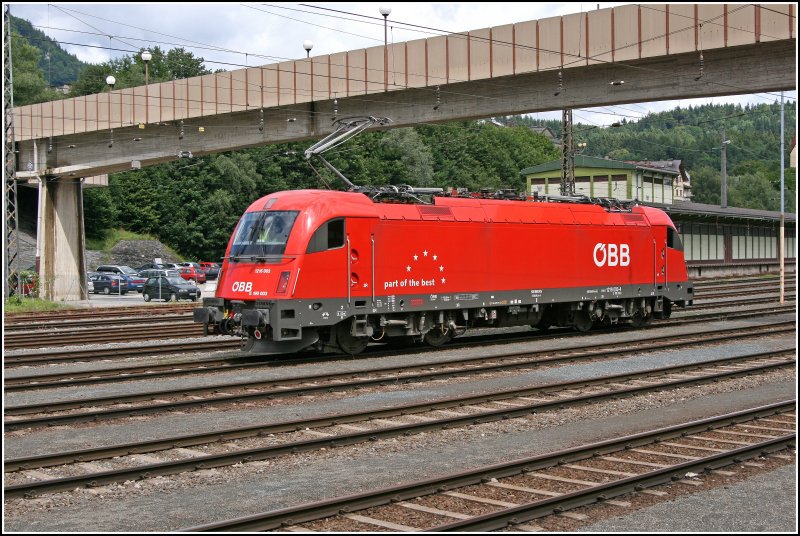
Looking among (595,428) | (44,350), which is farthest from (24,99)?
(595,428)

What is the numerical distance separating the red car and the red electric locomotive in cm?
3380

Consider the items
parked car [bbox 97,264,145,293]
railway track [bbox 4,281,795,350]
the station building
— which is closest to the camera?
railway track [bbox 4,281,795,350]

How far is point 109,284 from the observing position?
170ft

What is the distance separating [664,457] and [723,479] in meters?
1.07

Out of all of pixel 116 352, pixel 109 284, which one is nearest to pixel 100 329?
pixel 116 352

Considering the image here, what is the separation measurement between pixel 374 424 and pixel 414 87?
1943cm

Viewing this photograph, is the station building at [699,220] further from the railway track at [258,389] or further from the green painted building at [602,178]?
the railway track at [258,389]

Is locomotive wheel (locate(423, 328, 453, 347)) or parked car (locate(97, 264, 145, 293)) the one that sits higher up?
parked car (locate(97, 264, 145, 293))

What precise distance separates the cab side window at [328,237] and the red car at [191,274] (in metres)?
36.6

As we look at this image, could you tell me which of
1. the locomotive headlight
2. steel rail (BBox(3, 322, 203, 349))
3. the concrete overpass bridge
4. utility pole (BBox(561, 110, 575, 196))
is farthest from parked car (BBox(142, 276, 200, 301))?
the locomotive headlight

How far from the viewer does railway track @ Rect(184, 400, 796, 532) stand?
791 cm

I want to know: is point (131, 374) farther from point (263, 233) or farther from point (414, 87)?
point (414, 87)

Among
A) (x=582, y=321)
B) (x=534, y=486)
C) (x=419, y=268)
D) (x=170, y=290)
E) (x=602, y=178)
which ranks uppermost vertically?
(x=602, y=178)

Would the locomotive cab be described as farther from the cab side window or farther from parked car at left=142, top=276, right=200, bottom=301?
parked car at left=142, top=276, right=200, bottom=301
